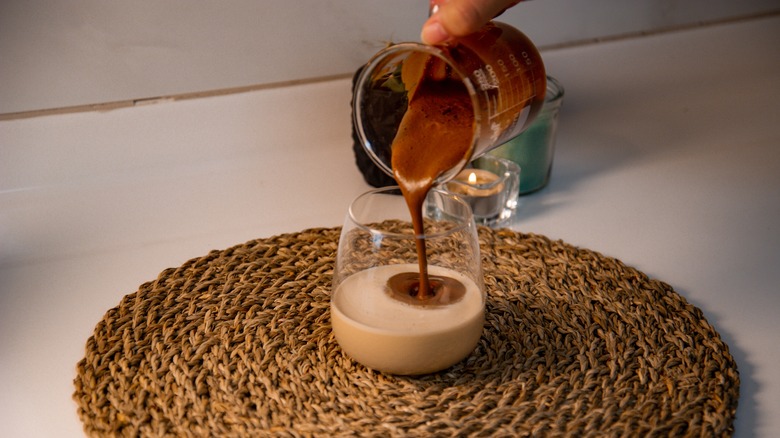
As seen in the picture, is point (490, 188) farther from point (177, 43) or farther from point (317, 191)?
point (177, 43)

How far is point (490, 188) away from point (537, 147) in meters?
0.12

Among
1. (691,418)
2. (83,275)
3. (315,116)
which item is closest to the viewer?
(691,418)

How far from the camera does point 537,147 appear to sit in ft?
3.83

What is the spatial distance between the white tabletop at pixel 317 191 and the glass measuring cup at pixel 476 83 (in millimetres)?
284

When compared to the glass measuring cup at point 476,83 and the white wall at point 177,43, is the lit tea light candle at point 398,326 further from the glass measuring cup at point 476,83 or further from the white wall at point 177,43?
the white wall at point 177,43

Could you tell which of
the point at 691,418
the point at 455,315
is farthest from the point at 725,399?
the point at 455,315

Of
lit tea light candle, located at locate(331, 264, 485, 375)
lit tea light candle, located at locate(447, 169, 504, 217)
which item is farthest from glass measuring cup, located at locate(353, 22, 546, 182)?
lit tea light candle, located at locate(447, 169, 504, 217)

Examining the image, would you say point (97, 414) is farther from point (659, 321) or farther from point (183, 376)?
point (659, 321)

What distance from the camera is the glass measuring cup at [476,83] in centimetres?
74

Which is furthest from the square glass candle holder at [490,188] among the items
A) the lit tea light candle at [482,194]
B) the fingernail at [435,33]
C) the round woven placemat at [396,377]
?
the fingernail at [435,33]

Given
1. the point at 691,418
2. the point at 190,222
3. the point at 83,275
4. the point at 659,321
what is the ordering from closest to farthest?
the point at 691,418 → the point at 659,321 → the point at 83,275 → the point at 190,222

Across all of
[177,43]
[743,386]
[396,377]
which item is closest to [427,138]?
[396,377]

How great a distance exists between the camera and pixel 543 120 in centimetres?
115

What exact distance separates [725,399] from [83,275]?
0.69 meters
